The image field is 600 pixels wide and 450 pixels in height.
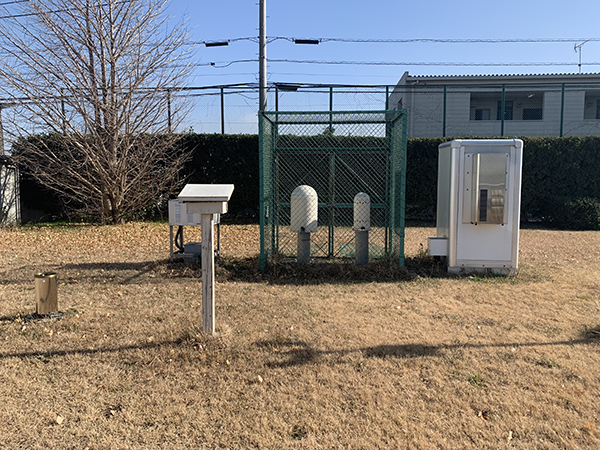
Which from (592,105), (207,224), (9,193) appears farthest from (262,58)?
(592,105)

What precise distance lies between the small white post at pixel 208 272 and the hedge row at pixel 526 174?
33.7 feet

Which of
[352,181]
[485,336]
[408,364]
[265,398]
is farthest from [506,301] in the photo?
[352,181]

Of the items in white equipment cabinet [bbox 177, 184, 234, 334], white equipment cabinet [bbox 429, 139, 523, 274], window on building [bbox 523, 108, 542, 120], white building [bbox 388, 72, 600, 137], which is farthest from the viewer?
window on building [bbox 523, 108, 542, 120]

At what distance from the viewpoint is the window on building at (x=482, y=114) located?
2344 centimetres

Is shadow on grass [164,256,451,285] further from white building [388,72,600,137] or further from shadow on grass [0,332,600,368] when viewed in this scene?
white building [388,72,600,137]

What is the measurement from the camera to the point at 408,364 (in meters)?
3.61

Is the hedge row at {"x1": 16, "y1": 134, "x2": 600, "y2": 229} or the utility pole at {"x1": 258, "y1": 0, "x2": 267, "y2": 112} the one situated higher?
the utility pole at {"x1": 258, "y1": 0, "x2": 267, "y2": 112}

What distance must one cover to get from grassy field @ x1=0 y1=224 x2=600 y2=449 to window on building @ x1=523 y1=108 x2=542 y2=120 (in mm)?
18307

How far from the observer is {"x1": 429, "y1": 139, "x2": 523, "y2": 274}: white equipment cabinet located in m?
6.27

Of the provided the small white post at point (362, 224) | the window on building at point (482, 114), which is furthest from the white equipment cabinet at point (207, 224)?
the window on building at point (482, 114)

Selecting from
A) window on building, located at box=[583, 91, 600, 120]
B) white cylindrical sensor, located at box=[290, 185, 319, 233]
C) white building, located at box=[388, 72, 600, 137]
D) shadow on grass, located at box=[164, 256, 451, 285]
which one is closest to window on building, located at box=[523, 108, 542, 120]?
white building, located at box=[388, 72, 600, 137]

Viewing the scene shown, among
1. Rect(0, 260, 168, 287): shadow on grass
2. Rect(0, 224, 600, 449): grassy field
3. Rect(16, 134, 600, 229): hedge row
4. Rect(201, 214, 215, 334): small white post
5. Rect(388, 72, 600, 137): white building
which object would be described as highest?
Rect(388, 72, 600, 137): white building

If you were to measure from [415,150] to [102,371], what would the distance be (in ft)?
39.4

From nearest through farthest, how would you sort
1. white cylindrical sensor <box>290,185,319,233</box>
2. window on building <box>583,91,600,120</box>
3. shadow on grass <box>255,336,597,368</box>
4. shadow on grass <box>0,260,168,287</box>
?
1. shadow on grass <box>255,336,597,368</box>
2. shadow on grass <box>0,260,168,287</box>
3. white cylindrical sensor <box>290,185,319,233</box>
4. window on building <box>583,91,600,120</box>
